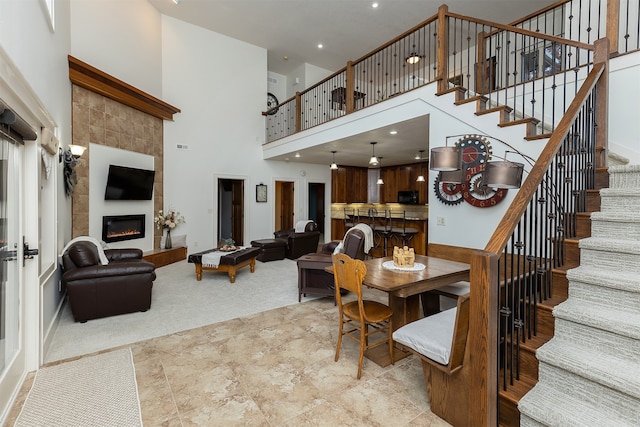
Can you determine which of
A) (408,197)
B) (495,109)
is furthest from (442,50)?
(408,197)

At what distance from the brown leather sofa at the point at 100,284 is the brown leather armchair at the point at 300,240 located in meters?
3.64

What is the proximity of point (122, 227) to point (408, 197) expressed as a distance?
769cm

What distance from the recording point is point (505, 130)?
335 centimetres

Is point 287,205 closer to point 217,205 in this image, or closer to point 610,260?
Answer: point 217,205

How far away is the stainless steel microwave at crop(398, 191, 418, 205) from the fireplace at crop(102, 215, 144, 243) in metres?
7.30

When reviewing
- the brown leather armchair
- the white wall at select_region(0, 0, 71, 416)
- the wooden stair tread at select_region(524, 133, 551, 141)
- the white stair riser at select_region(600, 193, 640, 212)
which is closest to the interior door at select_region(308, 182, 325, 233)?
the brown leather armchair

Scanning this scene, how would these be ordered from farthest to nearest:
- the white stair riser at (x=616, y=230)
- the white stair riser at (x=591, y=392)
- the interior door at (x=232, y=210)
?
the interior door at (x=232, y=210), the white stair riser at (x=616, y=230), the white stair riser at (x=591, y=392)

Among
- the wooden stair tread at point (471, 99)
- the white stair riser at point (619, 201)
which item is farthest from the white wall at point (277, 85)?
the white stair riser at point (619, 201)

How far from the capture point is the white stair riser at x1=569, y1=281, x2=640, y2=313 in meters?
1.60

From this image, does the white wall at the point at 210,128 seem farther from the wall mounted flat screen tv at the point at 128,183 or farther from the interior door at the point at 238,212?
the wall mounted flat screen tv at the point at 128,183

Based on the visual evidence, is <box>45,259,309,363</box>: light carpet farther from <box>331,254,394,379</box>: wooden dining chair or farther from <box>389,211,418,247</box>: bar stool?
<box>389,211,418,247</box>: bar stool

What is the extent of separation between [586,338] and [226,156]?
7.79m

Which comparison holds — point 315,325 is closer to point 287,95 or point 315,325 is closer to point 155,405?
point 155,405

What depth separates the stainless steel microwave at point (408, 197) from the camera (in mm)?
9562
